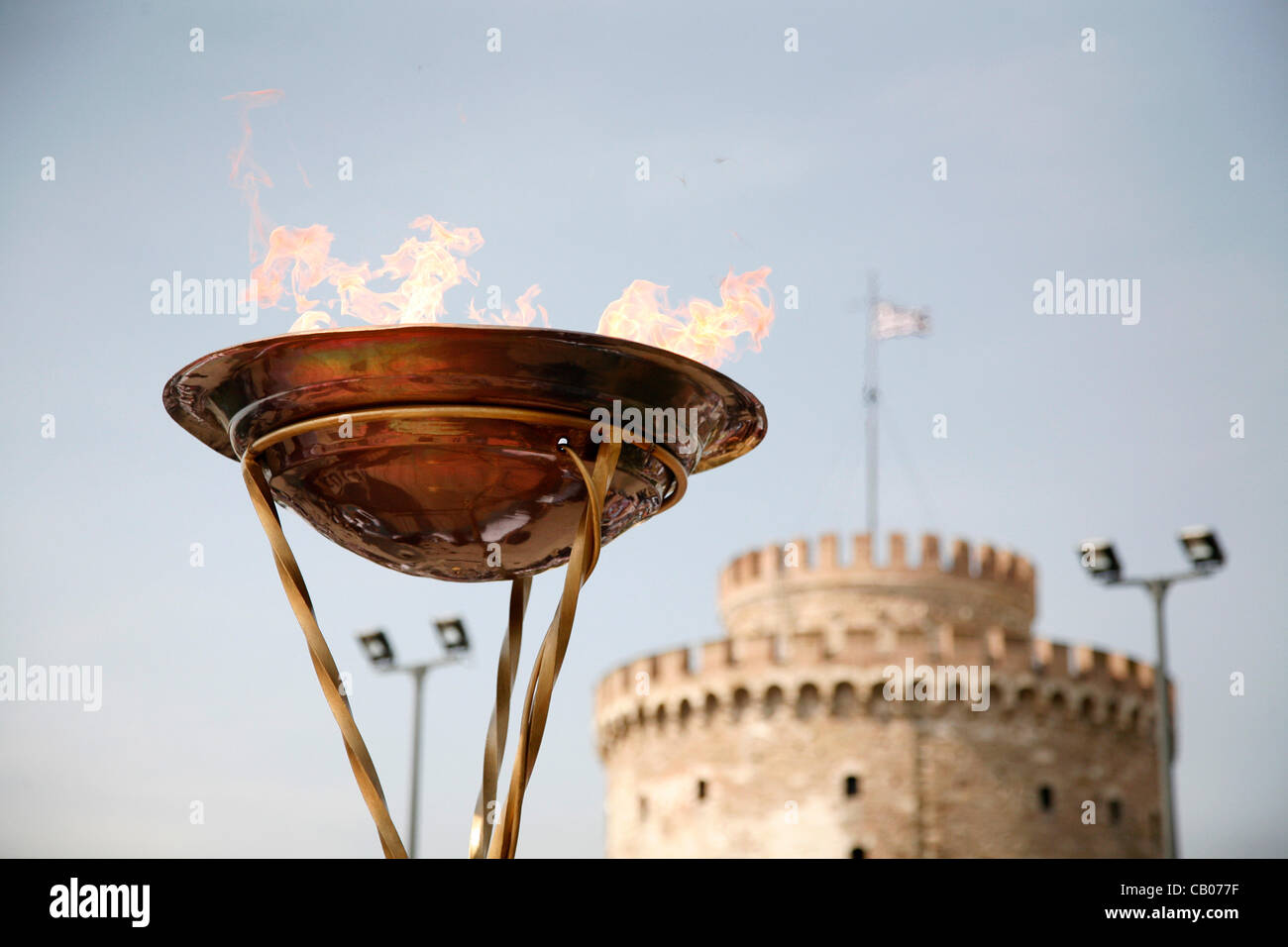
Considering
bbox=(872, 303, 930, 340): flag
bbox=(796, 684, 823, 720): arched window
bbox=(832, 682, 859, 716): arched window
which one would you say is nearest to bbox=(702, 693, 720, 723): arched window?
bbox=(796, 684, 823, 720): arched window

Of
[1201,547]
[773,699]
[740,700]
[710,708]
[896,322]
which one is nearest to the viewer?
[1201,547]

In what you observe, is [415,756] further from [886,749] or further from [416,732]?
[886,749]

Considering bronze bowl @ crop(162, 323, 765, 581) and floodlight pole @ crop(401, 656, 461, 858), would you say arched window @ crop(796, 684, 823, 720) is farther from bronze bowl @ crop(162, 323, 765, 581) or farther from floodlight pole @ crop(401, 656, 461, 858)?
bronze bowl @ crop(162, 323, 765, 581)

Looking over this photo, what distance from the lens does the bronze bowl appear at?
124 inches

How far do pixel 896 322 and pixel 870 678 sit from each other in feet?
33.7

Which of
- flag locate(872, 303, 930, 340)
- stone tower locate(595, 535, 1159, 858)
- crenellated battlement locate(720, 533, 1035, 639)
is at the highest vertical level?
flag locate(872, 303, 930, 340)

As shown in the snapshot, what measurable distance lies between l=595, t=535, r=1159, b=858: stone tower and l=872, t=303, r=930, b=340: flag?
765 cm

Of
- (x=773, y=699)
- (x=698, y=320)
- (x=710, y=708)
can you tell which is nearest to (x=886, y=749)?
(x=773, y=699)

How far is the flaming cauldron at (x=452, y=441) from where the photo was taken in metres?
3.15

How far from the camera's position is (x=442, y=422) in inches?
125
